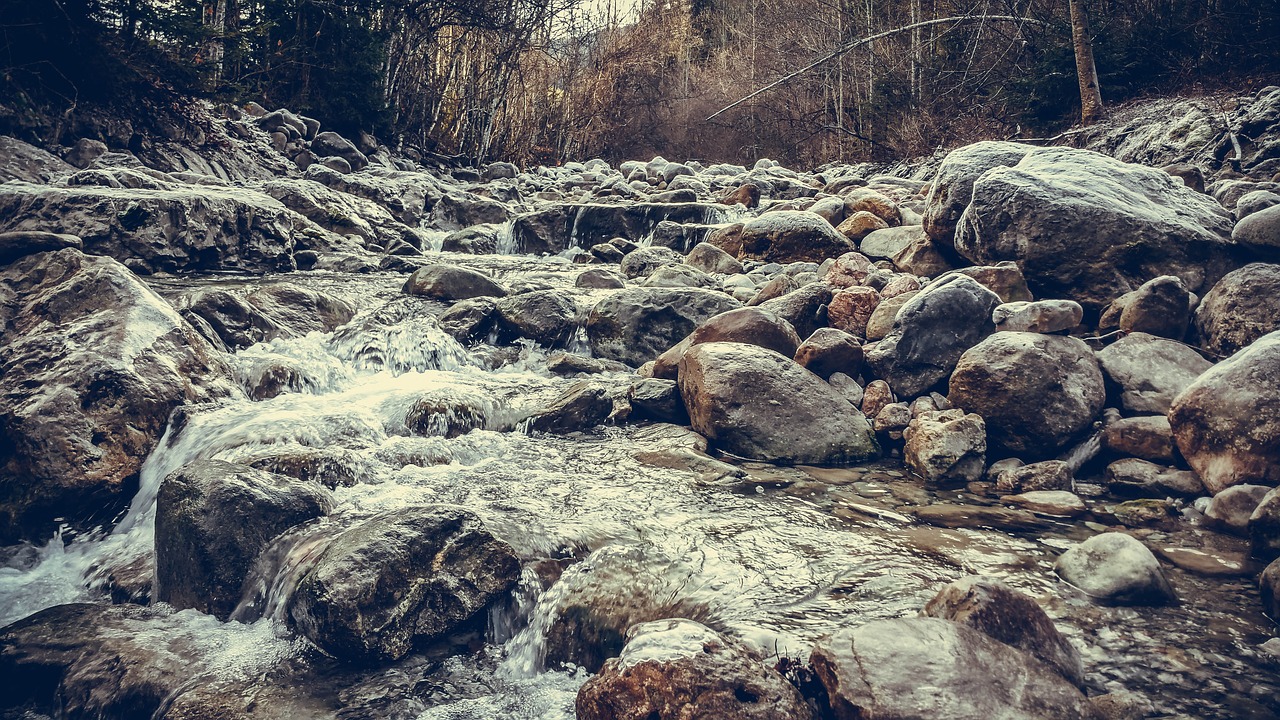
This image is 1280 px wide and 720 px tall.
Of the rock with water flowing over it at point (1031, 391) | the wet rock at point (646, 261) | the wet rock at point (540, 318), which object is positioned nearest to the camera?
the rock with water flowing over it at point (1031, 391)

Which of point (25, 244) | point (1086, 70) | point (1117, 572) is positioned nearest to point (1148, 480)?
point (1117, 572)

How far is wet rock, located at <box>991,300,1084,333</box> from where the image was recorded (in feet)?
10.5

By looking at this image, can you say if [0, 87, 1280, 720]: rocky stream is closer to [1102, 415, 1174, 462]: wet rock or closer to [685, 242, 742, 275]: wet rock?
[1102, 415, 1174, 462]: wet rock

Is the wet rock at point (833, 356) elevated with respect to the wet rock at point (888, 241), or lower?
lower

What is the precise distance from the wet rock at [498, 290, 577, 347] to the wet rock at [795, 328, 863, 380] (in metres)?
1.79

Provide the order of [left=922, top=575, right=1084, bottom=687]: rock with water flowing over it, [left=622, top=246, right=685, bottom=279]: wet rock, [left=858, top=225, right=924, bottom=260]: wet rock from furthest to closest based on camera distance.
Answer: [left=622, top=246, right=685, bottom=279]: wet rock
[left=858, top=225, right=924, bottom=260]: wet rock
[left=922, top=575, right=1084, bottom=687]: rock with water flowing over it

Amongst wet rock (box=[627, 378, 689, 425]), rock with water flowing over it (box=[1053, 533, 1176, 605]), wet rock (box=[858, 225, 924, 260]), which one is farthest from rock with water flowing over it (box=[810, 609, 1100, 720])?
wet rock (box=[858, 225, 924, 260])

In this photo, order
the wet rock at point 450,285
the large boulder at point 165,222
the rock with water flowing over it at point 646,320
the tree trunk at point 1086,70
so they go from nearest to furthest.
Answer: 1. the rock with water flowing over it at point 646,320
2. the large boulder at point 165,222
3. the wet rock at point 450,285
4. the tree trunk at point 1086,70

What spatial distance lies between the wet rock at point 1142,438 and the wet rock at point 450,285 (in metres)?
4.13

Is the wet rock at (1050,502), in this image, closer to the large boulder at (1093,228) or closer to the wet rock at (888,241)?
the large boulder at (1093,228)

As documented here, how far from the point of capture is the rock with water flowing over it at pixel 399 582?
1852mm

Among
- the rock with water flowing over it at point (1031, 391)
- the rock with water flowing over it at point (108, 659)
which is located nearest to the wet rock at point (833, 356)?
the rock with water flowing over it at point (1031, 391)

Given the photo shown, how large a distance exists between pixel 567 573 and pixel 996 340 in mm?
2070

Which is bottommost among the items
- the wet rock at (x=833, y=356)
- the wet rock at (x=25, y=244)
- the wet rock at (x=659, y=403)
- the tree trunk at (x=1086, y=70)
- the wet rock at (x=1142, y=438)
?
the wet rock at (x=1142, y=438)
